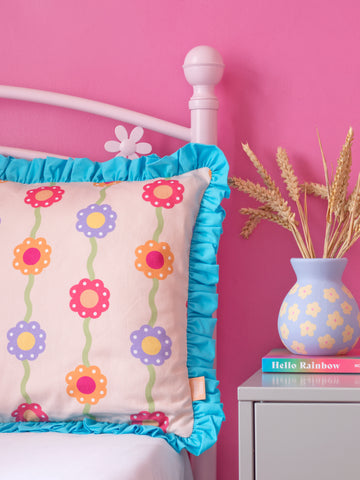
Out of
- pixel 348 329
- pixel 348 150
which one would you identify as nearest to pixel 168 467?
pixel 348 329

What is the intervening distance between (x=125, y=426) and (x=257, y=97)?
31.4 inches

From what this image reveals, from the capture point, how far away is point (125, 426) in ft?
3.71

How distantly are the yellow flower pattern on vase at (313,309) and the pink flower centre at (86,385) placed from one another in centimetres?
42

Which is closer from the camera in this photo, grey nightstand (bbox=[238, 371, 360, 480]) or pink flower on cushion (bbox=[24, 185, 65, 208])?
grey nightstand (bbox=[238, 371, 360, 480])

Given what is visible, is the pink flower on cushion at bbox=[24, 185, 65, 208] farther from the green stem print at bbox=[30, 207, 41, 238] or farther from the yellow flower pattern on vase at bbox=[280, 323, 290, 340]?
the yellow flower pattern on vase at bbox=[280, 323, 290, 340]

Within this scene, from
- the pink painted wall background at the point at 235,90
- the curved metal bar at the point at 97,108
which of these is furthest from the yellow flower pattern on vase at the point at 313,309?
the curved metal bar at the point at 97,108

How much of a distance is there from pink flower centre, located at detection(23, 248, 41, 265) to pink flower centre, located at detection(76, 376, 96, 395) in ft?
0.81

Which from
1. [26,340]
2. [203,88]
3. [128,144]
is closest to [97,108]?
[128,144]

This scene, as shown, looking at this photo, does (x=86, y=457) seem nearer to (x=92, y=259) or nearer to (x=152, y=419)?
(x=152, y=419)

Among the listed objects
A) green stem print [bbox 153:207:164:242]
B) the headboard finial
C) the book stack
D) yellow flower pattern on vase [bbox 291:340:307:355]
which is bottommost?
the book stack

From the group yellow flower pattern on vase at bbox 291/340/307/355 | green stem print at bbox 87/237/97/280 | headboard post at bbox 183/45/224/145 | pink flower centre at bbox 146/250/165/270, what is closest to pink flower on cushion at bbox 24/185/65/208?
green stem print at bbox 87/237/97/280

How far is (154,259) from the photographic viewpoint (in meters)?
1.18

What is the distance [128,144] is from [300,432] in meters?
0.77

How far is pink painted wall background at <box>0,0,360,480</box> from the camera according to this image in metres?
1.42
